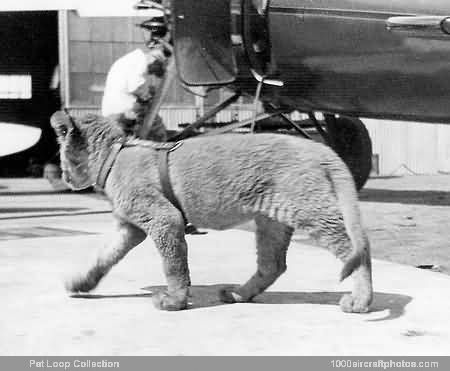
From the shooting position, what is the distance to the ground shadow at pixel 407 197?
33.7 feet

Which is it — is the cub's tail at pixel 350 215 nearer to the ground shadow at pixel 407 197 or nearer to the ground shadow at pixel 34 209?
the ground shadow at pixel 34 209

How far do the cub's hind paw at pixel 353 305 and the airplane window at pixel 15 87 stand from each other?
1458cm

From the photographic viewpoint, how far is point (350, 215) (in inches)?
155

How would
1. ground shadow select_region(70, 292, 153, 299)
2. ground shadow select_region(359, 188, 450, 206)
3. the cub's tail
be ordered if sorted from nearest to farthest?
the cub's tail
ground shadow select_region(70, 292, 153, 299)
ground shadow select_region(359, 188, 450, 206)

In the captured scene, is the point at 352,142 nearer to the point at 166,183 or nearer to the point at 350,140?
the point at 350,140

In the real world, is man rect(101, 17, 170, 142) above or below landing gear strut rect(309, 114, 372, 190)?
above

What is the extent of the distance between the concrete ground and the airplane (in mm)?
1184

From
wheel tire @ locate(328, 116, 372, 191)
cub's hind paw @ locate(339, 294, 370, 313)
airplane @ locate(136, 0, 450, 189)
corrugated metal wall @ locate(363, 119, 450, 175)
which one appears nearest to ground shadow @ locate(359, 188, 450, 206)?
wheel tire @ locate(328, 116, 372, 191)

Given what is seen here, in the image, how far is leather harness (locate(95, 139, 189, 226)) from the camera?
4.17m

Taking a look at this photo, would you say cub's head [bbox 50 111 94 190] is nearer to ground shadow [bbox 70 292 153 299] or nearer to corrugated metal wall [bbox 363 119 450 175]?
ground shadow [bbox 70 292 153 299]

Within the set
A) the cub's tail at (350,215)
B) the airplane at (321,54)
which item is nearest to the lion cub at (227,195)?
the cub's tail at (350,215)

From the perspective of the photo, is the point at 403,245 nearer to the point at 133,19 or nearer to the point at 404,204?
the point at 404,204

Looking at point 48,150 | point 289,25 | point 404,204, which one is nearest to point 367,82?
point 289,25

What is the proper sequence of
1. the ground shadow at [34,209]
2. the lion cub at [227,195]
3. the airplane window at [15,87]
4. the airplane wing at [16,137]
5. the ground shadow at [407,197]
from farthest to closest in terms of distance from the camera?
the airplane window at [15,87] → the airplane wing at [16,137] → the ground shadow at [407,197] → the ground shadow at [34,209] → the lion cub at [227,195]
